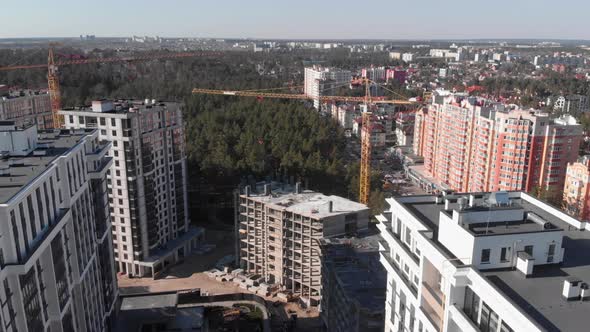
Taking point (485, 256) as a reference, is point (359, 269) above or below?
below

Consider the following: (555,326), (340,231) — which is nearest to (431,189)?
(340,231)

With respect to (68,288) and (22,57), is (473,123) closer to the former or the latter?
(68,288)

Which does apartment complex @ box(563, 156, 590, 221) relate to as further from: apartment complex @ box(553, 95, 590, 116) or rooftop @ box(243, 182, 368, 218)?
apartment complex @ box(553, 95, 590, 116)

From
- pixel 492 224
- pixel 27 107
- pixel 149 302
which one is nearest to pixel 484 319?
pixel 492 224

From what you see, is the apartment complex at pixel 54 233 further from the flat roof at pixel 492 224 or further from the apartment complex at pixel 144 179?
the flat roof at pixel 492 224

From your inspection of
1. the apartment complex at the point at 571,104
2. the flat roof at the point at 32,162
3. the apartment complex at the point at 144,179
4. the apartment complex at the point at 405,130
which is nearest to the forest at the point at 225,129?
the apartment complex at the point at 144,179

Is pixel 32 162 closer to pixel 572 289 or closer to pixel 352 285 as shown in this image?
pixel 352 285

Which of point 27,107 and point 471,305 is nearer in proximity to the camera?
point 471,305
